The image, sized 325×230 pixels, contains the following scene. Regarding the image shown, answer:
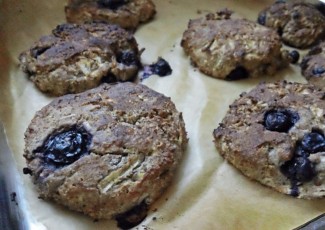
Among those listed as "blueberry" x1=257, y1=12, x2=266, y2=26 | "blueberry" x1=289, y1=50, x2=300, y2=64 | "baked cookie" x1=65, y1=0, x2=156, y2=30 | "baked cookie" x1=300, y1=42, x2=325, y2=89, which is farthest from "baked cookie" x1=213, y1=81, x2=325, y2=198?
"baked cookie" x1=65, y1=0, x2=156, y2=30

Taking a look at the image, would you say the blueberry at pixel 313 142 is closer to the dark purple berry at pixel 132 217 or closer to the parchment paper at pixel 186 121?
the parchment paper at pixel 186 121

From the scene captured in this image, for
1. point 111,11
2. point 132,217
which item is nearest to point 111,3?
point 111,11

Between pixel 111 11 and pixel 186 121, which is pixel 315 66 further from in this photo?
pixel 111 11

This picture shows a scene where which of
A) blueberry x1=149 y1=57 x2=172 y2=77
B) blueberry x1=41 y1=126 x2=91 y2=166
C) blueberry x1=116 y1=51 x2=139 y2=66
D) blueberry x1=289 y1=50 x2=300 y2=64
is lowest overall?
blueberry x1=289 y1=50 x2=300 y2=64

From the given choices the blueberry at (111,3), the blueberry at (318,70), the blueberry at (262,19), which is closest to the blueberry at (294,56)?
the blueberry at (318,70)

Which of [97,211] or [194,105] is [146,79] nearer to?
[194,105]

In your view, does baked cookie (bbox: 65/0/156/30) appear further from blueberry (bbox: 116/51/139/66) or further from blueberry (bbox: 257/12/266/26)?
blueberry (bbox: 257/12/266/26)

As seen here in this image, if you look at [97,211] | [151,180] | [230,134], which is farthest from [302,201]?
[97,211]
